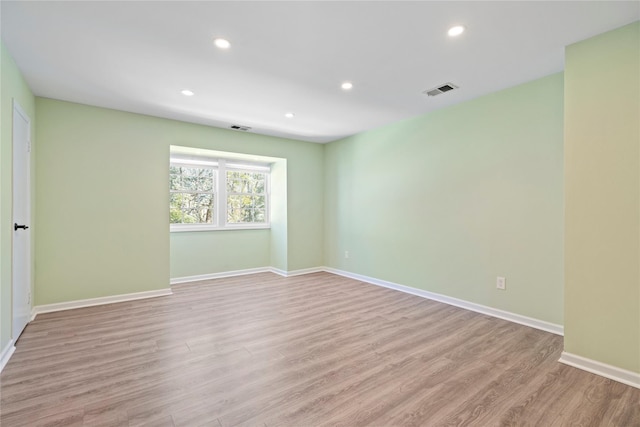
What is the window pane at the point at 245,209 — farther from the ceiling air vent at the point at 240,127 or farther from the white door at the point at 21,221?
the white door at the point at 21,221

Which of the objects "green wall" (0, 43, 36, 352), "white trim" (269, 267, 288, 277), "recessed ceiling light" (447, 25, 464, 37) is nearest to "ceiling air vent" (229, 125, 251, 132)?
"green wall" (0, 43, 36, 352)

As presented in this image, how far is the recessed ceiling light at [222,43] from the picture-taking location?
226 centimetres

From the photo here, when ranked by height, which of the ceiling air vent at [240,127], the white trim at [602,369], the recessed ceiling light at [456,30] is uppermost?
the ceiling air vent at [240,127]

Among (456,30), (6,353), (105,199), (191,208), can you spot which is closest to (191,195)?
(191,208)

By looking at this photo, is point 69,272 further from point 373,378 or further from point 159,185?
point 373,378

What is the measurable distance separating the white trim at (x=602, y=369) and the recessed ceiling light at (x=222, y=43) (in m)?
3.60

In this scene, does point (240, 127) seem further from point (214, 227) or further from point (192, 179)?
point (214, 227)

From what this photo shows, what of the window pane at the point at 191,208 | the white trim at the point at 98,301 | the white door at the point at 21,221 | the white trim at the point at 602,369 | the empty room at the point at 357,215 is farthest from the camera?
the window pane at the point at 191,208

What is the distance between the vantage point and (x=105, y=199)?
3.76 m

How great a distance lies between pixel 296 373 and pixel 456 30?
9.03 feet

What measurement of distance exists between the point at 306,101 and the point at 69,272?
3.52 meters

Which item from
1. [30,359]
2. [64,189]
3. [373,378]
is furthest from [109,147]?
[373,378]

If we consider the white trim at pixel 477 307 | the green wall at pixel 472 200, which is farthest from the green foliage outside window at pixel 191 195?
the white trim at pixel 477 307

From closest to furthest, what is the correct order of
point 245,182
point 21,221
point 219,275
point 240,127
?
point 21,221
point 240,127
point 219,275
point 245,182
